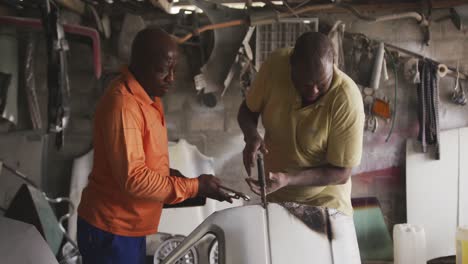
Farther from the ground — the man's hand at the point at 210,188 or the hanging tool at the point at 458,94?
the hanging tool at the point at 458,94

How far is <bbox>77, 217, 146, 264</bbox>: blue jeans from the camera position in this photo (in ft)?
6.95

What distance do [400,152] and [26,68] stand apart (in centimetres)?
285

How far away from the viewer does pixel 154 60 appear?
2.07 meters

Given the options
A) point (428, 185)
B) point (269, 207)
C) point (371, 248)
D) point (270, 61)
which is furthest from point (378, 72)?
point (269, 207)

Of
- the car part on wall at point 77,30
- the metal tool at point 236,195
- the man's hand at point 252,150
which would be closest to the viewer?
the metal tool at point 236,195

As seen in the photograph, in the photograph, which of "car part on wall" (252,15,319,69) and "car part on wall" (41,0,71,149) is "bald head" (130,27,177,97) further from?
"car part on wall" (252,15,319,69)

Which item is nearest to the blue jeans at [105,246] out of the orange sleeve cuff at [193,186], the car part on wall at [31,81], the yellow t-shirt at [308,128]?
the orange sleeve cuff at [193,186]

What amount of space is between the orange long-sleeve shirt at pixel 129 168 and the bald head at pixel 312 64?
60 cm

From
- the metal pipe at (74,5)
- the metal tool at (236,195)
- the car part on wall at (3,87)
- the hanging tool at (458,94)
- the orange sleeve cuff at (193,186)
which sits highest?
the metal pipe at (74,5)

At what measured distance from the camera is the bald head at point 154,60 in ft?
6.77

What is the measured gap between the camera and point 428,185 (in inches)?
148

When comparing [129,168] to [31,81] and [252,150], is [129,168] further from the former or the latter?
[31,81]

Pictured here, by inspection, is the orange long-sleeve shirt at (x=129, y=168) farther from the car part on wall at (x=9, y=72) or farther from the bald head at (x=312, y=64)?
the car part on wall at (x=9, y=72)

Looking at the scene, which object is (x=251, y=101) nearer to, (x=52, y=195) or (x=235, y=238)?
(x=235, y=238)
